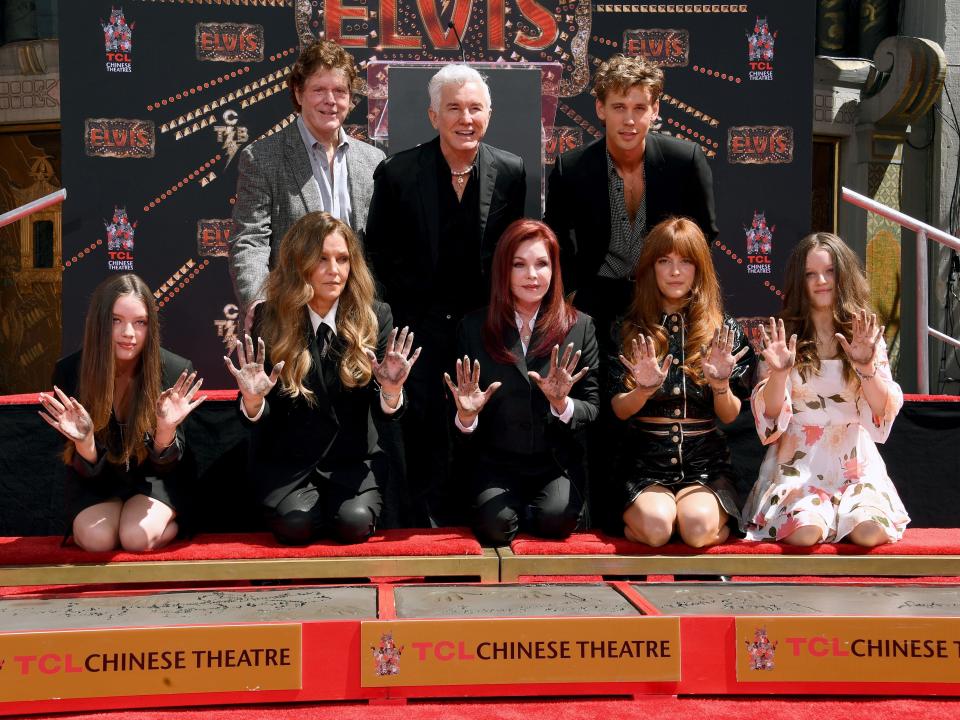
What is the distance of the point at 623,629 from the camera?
269 centimetres

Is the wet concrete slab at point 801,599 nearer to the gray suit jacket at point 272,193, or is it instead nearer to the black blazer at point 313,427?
the black blazer at point 313,427

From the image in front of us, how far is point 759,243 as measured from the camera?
549 cm

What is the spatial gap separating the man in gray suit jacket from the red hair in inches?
26.3

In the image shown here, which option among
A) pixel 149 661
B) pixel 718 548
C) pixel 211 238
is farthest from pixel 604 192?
pixel 211 238

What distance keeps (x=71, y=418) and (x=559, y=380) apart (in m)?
1.61

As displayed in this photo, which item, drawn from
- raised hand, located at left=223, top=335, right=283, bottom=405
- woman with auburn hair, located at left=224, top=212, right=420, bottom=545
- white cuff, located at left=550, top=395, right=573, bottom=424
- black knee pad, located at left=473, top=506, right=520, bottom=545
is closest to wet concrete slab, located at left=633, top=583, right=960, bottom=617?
black knee pad, located at left=473, top=506, right=520, bottom=545

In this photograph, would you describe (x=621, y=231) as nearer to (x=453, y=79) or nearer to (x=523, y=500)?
(x=453, y=79)

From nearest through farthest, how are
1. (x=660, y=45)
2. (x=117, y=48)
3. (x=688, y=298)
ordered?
1. (x=688, y=298)
2. (x=117, y=48)
3. (x=660, y=45)

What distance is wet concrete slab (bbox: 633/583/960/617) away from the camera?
2.82 metres

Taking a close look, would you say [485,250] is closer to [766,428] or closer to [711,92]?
[766,428]

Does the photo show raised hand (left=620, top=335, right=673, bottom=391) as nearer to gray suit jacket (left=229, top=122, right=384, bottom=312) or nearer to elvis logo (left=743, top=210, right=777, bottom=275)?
gray suit jacket (left=229, top=122, right=384, bottom=312)

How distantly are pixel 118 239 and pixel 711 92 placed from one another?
3.29m

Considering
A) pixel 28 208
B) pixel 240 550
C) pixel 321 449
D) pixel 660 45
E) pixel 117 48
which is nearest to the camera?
pixel 240 550

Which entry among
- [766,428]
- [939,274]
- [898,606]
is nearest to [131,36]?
[766,428]
